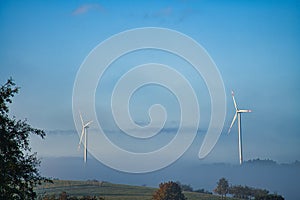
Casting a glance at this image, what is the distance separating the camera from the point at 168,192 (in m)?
185

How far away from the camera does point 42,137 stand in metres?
41.4

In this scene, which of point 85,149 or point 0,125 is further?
point 85,149

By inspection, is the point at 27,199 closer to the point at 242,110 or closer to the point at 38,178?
the point at 38,178

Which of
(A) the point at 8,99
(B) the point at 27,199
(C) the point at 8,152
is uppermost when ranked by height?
(A) the point at 8,99

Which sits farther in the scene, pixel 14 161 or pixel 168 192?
pixel 168 192

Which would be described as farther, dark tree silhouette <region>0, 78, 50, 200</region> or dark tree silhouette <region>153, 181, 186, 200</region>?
dark tree silhouette <region>153, 181, 186, 200</region>

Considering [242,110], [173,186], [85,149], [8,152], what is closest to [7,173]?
[8,152]

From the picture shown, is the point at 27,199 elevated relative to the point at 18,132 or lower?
lower

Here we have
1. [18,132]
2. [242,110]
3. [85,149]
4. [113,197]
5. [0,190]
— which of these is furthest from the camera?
[113,197]

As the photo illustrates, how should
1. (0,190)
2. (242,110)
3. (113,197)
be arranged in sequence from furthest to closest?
(113,197) → (242,110) → (0,190)

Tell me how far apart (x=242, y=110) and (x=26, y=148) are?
10882cm

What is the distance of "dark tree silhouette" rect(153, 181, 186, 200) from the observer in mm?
184375

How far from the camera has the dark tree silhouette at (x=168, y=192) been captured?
184375 mm

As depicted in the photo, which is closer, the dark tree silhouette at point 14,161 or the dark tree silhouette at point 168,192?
the dark tree silhouette at point 14,161
